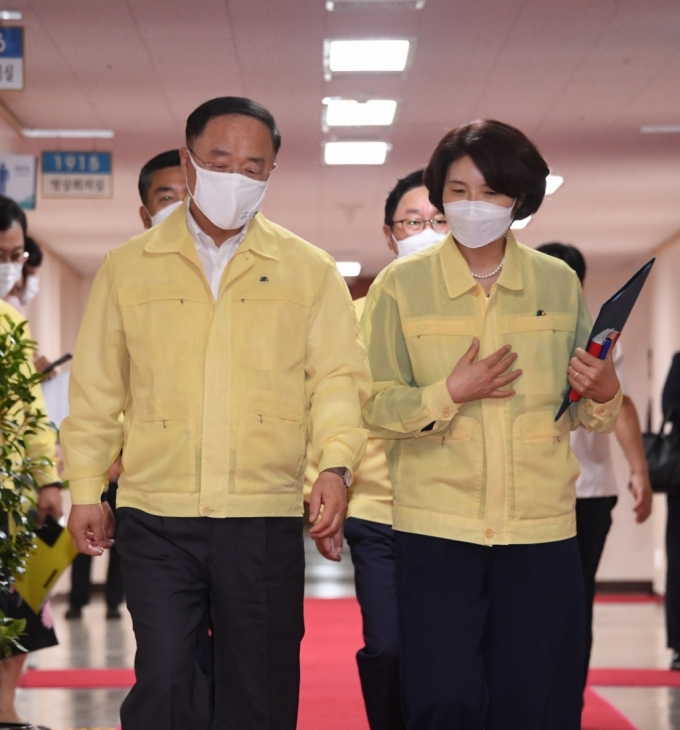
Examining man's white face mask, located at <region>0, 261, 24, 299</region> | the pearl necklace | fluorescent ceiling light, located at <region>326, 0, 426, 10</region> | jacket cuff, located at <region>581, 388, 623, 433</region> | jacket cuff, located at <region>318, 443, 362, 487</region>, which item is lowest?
jacket cuff, located at <region>318, 443, 362, 487</region>

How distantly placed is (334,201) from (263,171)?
9.08 metres

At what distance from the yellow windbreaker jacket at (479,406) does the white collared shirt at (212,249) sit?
413mm

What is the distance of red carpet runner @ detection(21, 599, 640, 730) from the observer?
17.1 feet

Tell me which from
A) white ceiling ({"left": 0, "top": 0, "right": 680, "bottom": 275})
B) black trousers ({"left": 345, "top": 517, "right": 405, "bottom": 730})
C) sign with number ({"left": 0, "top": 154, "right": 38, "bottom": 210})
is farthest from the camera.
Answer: sign with number ({"left": 0, "top": 154, "right": 38, "bottom": 210})

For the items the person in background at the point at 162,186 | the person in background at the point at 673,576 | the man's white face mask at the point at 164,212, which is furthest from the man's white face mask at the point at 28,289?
the person in background at the point at 673,576

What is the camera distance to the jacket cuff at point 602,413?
9.53 feet

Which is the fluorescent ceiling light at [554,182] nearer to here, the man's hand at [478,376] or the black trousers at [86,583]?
the black trousers at [86,583]

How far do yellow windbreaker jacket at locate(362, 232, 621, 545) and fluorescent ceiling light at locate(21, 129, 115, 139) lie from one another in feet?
21.4

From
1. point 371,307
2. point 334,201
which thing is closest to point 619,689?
point 371,307

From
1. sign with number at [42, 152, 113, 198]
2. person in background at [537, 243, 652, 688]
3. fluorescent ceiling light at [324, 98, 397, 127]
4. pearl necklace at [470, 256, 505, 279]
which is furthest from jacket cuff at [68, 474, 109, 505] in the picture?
sign with number at [42, 152, 113, 198]

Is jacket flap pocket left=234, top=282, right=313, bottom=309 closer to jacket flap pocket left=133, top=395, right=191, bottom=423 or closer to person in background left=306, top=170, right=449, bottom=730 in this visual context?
jacket flap pocket left=133, top=395, right=191, bottom=423

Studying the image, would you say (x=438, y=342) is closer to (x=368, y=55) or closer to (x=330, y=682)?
(x=330, y=682)

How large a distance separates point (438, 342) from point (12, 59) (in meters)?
4.53

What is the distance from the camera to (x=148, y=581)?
271 centimetres
